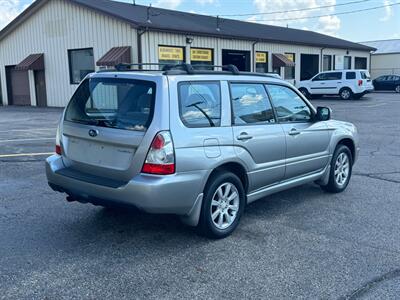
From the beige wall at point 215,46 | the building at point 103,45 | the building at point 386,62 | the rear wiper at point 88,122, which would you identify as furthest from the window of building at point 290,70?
the rear wiper at point 88,122

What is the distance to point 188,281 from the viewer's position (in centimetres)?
370

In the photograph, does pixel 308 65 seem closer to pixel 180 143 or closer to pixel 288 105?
pixel 288 105

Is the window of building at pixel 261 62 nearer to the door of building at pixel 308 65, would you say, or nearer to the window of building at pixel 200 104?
the door of building at pixel 308 65

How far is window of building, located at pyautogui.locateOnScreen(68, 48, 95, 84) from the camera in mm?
22484

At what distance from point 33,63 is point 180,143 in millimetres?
22643

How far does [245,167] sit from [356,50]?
118 feet

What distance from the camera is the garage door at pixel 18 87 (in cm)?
2675

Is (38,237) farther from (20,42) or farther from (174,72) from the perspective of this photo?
(20,42)

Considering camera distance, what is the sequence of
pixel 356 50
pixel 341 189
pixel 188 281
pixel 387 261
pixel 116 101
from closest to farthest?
1. pixel 188 281
2. pixel 387 261
3. pixel 116 101
4. pixel 341 189
5. pixel 356 50

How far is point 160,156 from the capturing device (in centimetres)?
405

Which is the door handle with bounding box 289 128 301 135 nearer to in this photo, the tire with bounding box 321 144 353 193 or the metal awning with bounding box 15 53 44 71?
the tire with bounding box 321 144 353 193

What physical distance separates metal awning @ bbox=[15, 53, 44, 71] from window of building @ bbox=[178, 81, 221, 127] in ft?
72.5

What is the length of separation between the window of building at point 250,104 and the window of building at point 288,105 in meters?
0.15

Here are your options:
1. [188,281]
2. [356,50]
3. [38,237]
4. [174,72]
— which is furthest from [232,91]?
[356,50]
